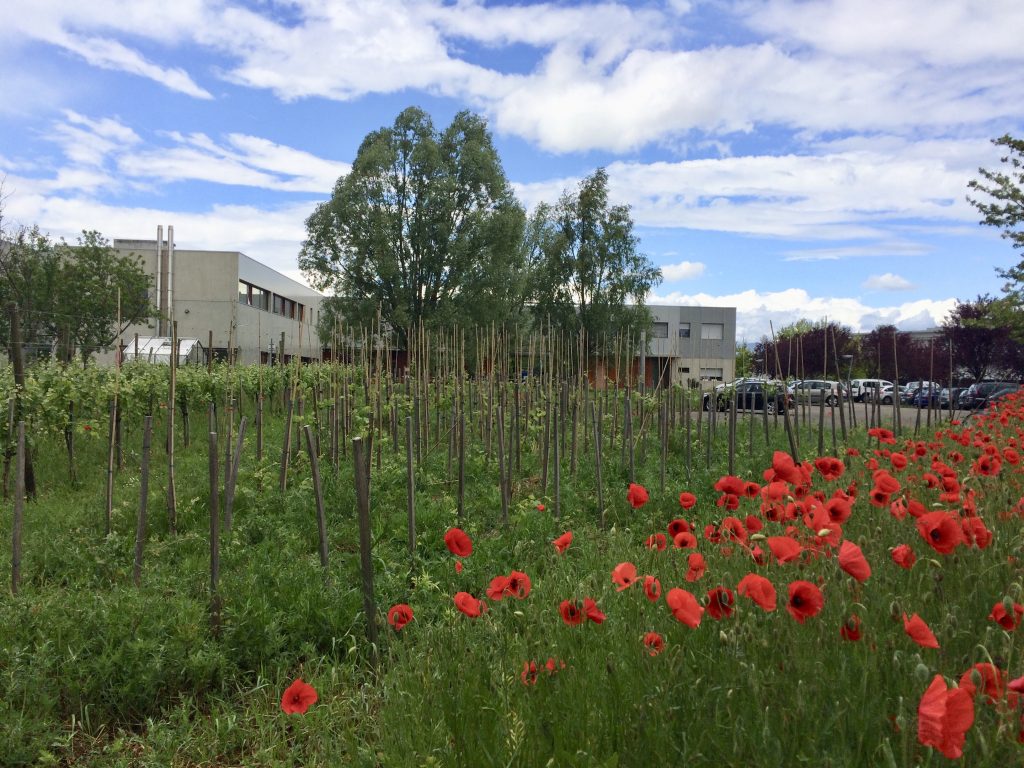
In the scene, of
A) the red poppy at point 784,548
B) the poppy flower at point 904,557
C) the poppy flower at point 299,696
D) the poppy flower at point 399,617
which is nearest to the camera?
the red poppy at point 784,548

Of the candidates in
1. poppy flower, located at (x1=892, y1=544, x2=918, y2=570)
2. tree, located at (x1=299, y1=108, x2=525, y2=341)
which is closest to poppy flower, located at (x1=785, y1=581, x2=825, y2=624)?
poppy flower, located at (x1=892, y1=544, x2=918, y2=570)

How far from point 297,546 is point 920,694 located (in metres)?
3.96

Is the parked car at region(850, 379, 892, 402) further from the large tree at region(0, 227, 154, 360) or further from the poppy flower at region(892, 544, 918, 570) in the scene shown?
the large tree at region(0, 227, 154, 360)

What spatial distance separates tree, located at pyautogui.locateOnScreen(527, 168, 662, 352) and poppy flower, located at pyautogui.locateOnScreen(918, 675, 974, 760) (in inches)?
1110

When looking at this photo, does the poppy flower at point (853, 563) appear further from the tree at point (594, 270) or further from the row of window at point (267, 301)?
the row of window at point (267, 301)

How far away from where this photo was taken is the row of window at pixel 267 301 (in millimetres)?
38472

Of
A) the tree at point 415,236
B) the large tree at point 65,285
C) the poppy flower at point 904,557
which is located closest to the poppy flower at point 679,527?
the poppy flower at point 904,557

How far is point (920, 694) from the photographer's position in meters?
1.73

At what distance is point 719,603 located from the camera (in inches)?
77.3

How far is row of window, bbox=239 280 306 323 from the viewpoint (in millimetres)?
38472

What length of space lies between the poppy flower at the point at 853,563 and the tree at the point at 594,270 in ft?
90.4

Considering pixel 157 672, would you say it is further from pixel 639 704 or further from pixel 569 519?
pixel 569 519

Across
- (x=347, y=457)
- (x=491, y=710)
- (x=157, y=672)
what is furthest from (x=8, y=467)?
(x=491, y=710)

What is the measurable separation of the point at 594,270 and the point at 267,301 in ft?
75.4
